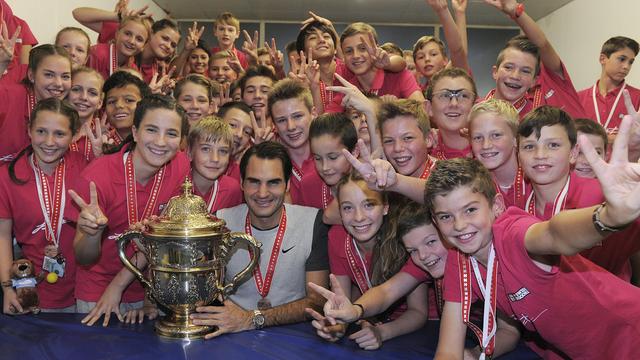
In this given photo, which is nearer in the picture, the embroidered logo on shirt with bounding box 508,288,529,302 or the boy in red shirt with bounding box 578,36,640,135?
the embroidered logo on shirt with bounding box 508,288,529,302

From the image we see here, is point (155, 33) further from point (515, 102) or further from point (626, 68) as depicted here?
point (626, 68)

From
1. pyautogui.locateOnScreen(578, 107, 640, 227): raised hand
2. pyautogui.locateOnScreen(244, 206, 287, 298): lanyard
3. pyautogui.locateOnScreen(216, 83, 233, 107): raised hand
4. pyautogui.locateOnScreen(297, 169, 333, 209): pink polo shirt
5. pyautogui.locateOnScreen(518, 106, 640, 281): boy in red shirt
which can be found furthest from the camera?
pyautogui.locateOnScreen(216, 83, 233, 107): raised hand

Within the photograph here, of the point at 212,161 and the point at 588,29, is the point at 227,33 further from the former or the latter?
the point at 588,29

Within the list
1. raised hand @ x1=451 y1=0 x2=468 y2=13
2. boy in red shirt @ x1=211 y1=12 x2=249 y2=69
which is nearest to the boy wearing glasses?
raised hand @ x1=451 y1=0 x2=468 y2=13

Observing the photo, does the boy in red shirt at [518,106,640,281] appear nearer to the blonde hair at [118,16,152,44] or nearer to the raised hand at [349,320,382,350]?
the raised hand at [349,320,382,350]

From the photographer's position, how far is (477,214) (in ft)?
6.63

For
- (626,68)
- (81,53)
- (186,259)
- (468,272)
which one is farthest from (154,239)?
(626,68)

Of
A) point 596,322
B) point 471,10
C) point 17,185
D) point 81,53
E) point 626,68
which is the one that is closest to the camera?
point 596,322

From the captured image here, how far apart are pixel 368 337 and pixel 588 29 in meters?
9.63

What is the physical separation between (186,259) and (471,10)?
36.2 ft

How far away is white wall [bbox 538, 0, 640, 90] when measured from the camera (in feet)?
27.4

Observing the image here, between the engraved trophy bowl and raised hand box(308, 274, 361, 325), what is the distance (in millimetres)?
299

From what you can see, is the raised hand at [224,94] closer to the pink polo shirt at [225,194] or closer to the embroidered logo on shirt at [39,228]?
the pink polo shirt at [225,194]

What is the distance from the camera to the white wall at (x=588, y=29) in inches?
329
